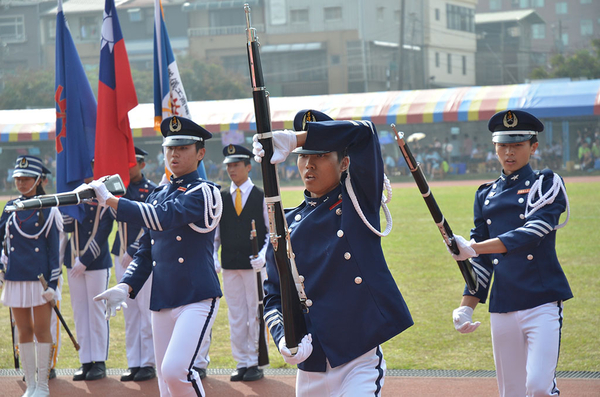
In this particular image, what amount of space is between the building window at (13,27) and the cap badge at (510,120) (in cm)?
5259

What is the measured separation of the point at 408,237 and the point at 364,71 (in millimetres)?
36329

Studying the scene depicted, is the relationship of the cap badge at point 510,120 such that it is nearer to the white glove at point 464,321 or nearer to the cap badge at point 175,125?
the white glove at point 464,321

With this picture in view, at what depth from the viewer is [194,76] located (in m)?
49.1

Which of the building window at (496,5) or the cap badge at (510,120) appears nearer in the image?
the cap badge at (510,120)

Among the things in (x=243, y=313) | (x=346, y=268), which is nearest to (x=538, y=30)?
(x=243, y=313)

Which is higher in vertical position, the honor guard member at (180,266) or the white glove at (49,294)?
the honor guard member at (180,266)

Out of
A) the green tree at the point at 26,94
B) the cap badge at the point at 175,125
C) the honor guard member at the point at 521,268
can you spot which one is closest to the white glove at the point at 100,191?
the cap badge at the point at 175,125

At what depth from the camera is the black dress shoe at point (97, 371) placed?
7469 millimetres

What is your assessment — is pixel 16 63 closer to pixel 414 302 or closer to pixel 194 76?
pixel 194 76

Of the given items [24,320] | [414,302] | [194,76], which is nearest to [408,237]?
[414,302]

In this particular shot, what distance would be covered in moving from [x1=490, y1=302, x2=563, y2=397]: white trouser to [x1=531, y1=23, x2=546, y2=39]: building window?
59.4 m

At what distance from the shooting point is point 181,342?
486 cm

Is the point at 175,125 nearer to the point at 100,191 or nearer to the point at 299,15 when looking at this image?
the point at 100,191

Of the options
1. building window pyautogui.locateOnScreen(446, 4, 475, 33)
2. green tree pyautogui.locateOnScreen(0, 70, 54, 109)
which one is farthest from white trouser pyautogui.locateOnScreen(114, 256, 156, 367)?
building window pyautogui.locateOnScreen(446, 4, 475, 33)
